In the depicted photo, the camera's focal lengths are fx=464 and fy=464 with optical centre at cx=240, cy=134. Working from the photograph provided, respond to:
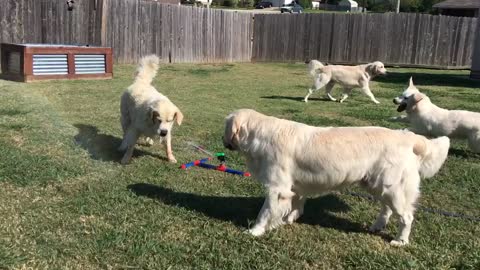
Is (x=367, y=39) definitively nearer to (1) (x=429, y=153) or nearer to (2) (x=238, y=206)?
(2) (x=238, y=206)

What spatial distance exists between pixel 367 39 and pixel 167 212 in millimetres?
21176

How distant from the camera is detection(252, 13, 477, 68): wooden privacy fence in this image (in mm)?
23344

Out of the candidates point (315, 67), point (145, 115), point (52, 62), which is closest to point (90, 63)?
point (52, 62)

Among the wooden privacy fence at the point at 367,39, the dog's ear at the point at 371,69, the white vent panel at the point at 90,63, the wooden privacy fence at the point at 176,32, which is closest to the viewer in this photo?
the dog's ear at the point at 371,69

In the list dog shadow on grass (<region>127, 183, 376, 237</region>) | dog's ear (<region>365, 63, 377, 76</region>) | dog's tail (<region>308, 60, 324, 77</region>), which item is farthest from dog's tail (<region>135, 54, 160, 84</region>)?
dog's ear (<region>365, 63, 377, 76</region>)

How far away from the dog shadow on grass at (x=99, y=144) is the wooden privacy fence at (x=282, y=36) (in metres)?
10.8

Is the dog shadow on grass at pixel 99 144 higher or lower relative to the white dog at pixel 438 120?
lower

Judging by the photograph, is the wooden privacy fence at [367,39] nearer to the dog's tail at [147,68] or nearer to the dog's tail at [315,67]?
the dog's tail at [315,67]

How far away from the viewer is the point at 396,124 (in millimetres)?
9203

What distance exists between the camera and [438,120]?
296 inches

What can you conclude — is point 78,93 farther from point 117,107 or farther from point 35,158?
point 35,158

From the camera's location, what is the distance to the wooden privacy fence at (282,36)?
18531mm

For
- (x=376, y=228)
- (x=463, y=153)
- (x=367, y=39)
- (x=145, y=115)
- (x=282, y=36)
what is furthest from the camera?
(x=282, y=36)

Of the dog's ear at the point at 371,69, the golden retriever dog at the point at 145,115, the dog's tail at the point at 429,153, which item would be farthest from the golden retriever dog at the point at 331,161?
the dog's ear at the point at 371,69
